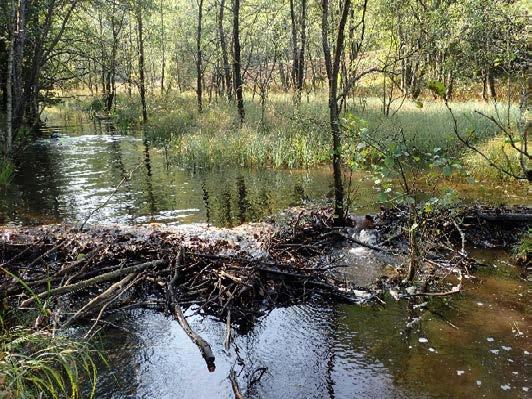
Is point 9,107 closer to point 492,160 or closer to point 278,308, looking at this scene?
point 278,308

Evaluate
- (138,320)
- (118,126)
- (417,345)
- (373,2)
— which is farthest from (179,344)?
(373,2)

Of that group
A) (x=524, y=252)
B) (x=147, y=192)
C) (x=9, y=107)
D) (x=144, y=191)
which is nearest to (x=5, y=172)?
(x=9, y=107)

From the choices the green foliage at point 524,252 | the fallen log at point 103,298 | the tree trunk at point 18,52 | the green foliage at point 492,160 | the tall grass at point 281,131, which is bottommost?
the green foliage at point 524,252

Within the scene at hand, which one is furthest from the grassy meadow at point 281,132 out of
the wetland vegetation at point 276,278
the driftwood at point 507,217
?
the driftwood at point 507,217

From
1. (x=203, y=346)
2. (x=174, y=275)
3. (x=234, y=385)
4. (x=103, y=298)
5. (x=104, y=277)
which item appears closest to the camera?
(x=234, y=385)

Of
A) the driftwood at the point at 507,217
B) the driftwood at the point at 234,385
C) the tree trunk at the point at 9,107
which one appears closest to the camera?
the driftwood at the point at 234,385

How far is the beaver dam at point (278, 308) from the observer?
4473 mm

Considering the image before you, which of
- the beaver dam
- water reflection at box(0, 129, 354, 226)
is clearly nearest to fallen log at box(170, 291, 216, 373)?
the beaver dam

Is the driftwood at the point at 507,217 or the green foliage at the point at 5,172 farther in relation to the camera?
the green foliage at the point at 5,172

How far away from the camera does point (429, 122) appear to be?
688 inches

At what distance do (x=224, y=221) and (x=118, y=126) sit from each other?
64.7 feet

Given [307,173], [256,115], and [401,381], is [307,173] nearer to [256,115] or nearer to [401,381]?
[256,115]

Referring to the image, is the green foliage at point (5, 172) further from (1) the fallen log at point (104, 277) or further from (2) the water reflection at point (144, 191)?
(1) the fallen log at point (104, 277)

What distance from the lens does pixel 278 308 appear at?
5.86 m
